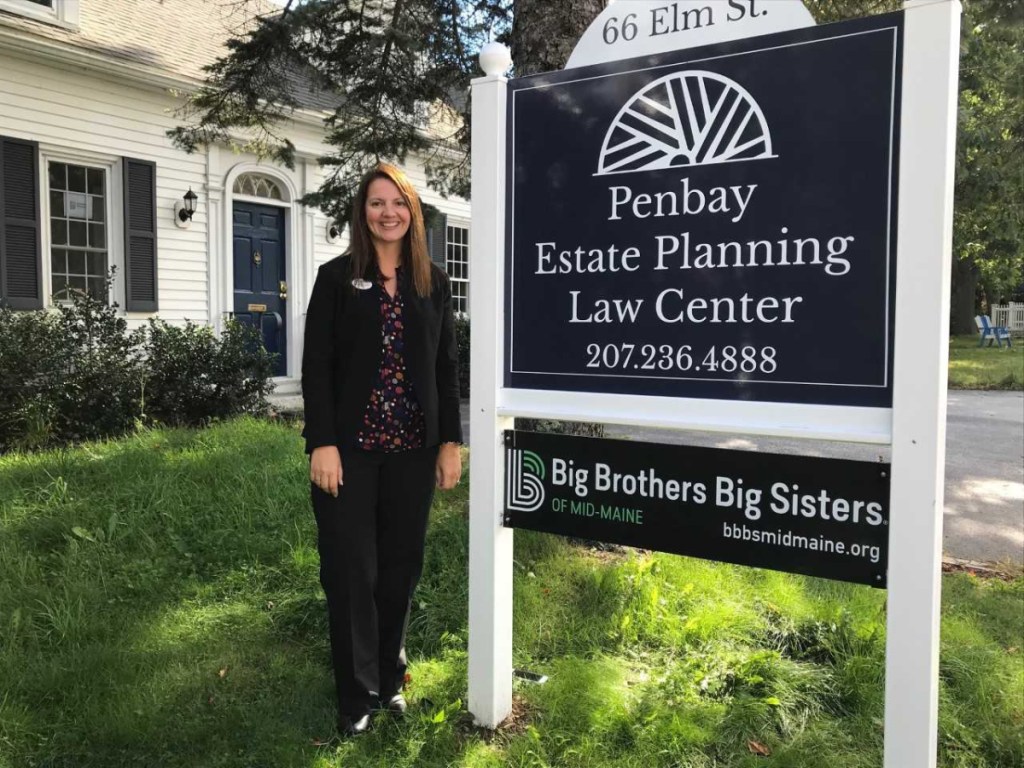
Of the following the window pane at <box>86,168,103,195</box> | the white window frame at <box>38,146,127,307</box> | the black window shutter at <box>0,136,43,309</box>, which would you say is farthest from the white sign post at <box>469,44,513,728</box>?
the window pane at <box>86,168,103,195</box>

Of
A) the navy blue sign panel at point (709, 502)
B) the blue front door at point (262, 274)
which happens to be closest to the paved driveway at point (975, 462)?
the navy blue sign panel at point (709, 502)

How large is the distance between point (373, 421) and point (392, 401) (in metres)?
0.09

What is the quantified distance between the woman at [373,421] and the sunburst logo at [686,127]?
2.23 ft

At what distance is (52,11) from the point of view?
27.7 feet

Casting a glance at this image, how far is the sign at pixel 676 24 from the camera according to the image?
7.06ft

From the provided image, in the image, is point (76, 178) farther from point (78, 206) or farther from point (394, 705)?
point (394, 705)

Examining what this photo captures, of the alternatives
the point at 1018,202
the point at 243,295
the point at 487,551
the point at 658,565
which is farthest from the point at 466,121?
the point at 1018,202

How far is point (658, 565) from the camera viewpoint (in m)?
3.69

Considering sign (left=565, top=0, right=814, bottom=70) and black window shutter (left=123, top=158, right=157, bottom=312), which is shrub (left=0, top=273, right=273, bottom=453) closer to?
black window shutter (left=123, top=158, right=157, bottom=312)

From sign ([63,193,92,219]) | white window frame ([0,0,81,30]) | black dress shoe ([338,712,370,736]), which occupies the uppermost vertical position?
white window frame ([0,0,81,30])

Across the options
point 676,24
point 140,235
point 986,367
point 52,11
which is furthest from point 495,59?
point 986,367

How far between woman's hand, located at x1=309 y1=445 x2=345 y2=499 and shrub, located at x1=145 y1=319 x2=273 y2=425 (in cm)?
499

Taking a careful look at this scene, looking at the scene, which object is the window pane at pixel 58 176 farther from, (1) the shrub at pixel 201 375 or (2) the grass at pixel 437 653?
(2) the grass at pixel 437 653

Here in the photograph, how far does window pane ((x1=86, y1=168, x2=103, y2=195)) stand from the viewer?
28.2 ft
